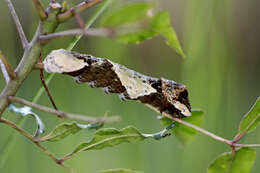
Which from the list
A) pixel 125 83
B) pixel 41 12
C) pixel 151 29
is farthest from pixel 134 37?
pixel 125 83

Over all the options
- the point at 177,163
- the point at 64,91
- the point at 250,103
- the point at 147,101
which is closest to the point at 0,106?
the point at 147,101

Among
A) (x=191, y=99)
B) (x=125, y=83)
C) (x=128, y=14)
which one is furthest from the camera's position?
(x=191, y=99)

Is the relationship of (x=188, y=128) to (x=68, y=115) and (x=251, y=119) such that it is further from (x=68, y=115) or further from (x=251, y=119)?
(x=68, y=115)

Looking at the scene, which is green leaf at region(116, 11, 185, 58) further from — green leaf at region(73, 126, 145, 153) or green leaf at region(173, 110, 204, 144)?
green leaf at region(173, 110, 204, 144)

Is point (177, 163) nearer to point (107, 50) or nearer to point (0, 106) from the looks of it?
point (107, 50)

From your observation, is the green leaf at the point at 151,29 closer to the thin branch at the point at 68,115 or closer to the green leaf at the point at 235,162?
the thin branch at the point at 68,115
